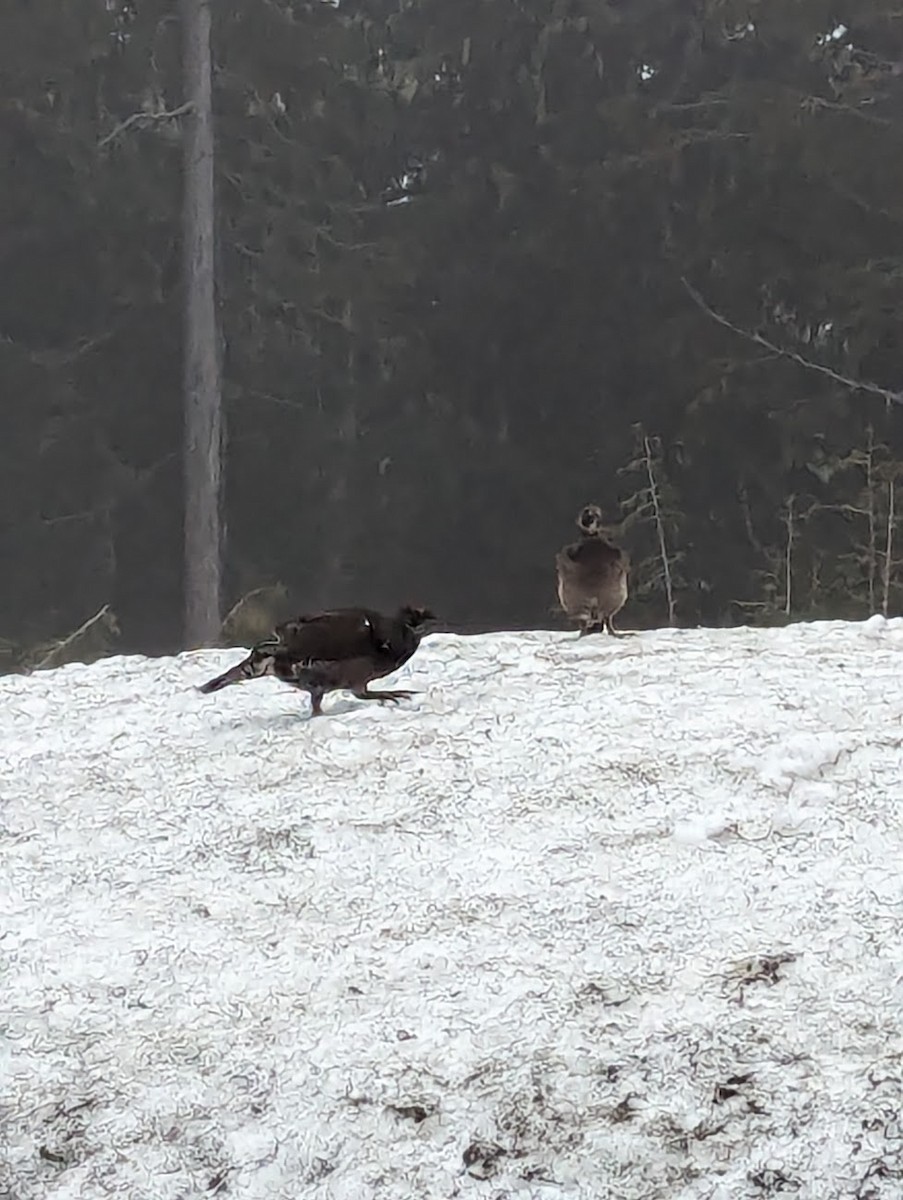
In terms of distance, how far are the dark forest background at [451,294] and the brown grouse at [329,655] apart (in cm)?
857

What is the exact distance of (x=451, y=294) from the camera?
54.2ft

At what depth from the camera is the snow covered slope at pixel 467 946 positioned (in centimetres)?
370

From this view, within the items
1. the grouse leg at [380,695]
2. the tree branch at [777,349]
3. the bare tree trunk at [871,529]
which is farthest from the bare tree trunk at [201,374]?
the grouse leg at [380,695]

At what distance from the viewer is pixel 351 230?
1695cm

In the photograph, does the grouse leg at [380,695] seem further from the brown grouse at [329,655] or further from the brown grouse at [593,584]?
the brown grouse at [593,584]

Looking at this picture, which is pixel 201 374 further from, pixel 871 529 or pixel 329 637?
pixel 329 637

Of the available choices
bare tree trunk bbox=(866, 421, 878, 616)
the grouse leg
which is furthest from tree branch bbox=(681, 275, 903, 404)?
the grouse leg

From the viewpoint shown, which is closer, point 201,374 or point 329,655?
point 329,655

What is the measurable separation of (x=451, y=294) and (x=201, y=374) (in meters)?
3.13

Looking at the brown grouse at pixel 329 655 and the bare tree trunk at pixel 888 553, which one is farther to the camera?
the bare tree trunk at pixel 888 553

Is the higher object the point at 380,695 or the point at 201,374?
the point at 201,374

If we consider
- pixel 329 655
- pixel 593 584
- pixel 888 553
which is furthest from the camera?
pixel 888 553

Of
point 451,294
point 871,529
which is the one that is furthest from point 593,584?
point 451,294

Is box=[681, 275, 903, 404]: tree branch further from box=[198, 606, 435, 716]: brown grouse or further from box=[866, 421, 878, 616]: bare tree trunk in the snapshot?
box=[198, 606, 435, 716]: brown grouse
